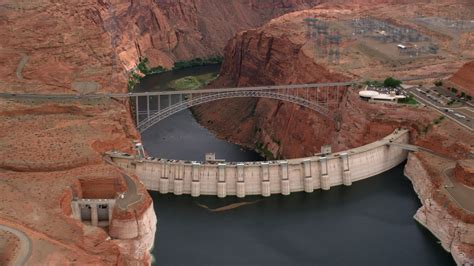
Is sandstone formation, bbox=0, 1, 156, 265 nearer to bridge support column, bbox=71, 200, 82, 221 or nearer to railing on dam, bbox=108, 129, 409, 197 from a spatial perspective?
bridge support column, bbox=71, 200, 82, 221

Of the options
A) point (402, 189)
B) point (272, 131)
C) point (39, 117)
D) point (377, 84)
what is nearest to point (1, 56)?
point (39, 117)

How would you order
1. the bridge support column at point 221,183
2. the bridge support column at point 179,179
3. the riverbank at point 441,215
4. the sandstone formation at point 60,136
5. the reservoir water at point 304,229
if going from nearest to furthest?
the sandstone formation at point 60,136, the riverbank at point 441,215, the reservoir water at point 304,229, the bridge support column at point 221,183, the bridge support column at point 179,179

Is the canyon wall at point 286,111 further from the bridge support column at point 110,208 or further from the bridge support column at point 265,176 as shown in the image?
the bridge support column at point 110,208

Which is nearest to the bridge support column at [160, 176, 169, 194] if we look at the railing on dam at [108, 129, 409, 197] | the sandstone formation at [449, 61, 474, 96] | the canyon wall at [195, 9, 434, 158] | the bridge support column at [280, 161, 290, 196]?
the railing on dam at [108, 129, 409, 197]

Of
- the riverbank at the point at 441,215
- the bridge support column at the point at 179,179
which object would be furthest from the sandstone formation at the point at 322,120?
the bridge support column at the point at 179,179

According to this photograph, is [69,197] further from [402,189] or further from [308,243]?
[402,189]

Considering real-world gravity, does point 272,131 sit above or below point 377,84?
below

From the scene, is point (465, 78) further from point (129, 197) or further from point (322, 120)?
point (129, 197)
